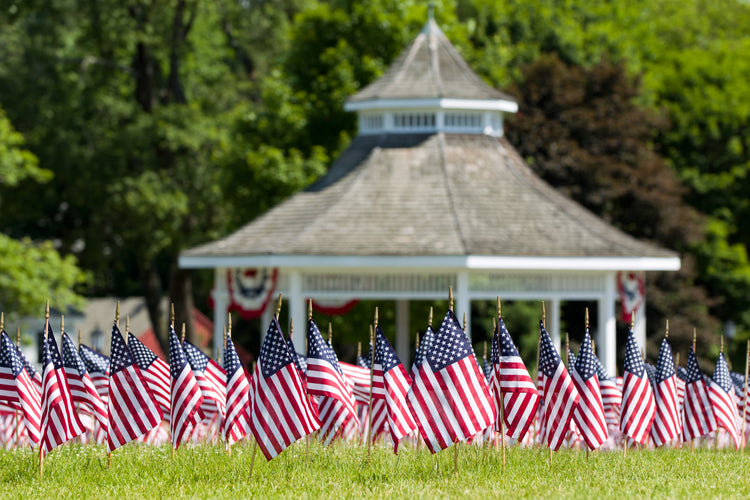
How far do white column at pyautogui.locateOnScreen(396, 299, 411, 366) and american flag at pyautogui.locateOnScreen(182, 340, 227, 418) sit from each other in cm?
1447

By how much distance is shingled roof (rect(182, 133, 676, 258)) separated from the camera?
93.1 feet

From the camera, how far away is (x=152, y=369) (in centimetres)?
1803

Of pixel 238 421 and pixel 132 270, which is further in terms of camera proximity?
pixel 132 270

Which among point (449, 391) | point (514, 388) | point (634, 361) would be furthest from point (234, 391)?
point (634, 361)

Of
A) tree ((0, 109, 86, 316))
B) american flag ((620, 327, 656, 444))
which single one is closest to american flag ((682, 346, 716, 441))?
american flag ((620, 327, 656, 444))

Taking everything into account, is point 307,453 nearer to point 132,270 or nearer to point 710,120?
point 710,120

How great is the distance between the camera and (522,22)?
47.3m

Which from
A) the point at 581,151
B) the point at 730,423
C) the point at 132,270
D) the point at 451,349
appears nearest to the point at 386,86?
the point at 581,151

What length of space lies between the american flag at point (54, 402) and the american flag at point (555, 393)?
5.75 metres

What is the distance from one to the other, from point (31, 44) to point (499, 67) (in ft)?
49.8

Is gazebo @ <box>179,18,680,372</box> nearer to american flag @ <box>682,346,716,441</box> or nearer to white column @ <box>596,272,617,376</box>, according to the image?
white column @ <box>596,272,617,376</box>

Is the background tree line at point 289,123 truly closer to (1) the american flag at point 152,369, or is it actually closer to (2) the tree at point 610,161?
(2) the tree at point 610,161

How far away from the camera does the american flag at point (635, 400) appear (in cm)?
1828

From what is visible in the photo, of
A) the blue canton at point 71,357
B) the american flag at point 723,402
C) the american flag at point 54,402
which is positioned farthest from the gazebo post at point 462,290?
the american flag at point 54,402
